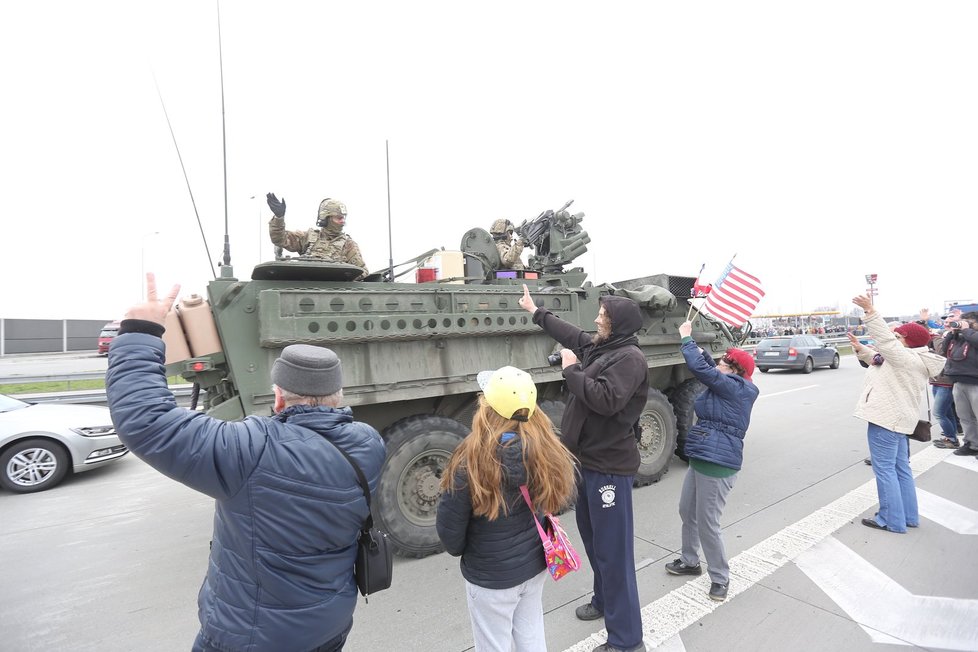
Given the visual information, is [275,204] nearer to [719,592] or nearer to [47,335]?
[719,592]

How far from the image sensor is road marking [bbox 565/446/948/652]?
3.06 m

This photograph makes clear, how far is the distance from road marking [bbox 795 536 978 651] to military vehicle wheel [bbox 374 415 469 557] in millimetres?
2904

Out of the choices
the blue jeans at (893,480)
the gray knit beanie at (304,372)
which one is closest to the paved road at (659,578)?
the blue jeans at (893,480)

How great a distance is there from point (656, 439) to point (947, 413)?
5.32m

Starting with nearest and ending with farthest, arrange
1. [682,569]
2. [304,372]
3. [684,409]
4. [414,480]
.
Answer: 1. [304,372]
2. [682,569]
3. [414,480]
4. [684,409]

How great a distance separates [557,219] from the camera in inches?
271

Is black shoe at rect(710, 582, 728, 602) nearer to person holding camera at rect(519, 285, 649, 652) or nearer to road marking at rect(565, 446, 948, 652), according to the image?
road marking at rect(565, 446, 948, 652)

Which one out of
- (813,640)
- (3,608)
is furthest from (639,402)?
(3,608)

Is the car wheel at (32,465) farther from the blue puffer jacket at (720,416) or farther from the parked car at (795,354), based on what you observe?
the parked car at (795,354)

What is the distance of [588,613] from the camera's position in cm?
321

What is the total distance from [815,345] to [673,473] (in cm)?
1579

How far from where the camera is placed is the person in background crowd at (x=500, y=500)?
2082 mm

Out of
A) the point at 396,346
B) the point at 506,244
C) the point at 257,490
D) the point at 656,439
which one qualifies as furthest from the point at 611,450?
the point at 506,244

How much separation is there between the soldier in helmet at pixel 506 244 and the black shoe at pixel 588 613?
4.30 meters
